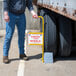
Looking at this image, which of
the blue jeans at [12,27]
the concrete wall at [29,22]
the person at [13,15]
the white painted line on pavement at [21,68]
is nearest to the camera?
the white painted line on pavement at [21,68]

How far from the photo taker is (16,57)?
15.4ft

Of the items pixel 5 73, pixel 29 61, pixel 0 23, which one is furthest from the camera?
pixel 0 23

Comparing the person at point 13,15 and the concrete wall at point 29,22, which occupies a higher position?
the person at point 13,15

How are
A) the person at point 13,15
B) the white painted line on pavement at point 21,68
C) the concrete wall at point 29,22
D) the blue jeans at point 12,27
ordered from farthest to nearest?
1. the concrete wall at point 29,22
2. the blue jeans at point 12,27
3. the person at point 13,15
4. the white painted line on pavement at point 21,68

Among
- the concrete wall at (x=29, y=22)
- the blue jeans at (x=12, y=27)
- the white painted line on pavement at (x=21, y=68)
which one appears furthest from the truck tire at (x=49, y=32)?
the concrete wall at (x=29, y=22)

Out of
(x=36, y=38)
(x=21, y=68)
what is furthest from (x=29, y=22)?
(x=21, y=68)

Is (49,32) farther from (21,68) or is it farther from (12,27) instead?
(21,68)

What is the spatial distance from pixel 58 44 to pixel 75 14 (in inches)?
69.4

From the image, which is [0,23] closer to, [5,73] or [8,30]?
[8,30]

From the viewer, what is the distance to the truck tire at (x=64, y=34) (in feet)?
13.6

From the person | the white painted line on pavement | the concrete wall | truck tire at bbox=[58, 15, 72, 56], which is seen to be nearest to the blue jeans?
the person

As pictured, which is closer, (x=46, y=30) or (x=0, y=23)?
(x=46, y=30)

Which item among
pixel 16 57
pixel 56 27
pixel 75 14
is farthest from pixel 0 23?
pixel 75 14

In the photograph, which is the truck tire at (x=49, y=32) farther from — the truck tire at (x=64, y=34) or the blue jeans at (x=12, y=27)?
the blue jeans at (x=12, y=27)
